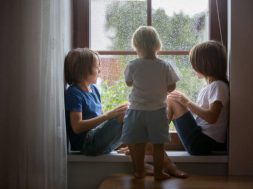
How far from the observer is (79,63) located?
84.8 inches

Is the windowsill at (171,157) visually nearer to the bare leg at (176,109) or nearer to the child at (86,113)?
the child at (86,113)

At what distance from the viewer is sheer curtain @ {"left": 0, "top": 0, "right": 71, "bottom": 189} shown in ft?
6.28

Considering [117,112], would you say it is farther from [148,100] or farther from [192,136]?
[192,136]

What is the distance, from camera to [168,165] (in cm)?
206

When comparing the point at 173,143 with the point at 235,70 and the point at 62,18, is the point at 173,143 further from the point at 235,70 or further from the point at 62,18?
the point at 62,18

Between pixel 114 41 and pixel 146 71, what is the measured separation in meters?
0.39

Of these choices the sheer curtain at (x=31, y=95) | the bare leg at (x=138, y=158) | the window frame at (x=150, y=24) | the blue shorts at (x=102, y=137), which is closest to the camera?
the sheer curtain at (x=31, y=95)

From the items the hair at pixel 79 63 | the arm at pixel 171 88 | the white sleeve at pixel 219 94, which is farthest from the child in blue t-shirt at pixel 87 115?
the white sleeve at pixel 219 94

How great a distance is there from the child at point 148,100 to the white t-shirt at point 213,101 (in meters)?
0.21

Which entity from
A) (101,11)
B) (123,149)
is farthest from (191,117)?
(101,11)

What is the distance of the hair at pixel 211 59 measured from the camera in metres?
2.13

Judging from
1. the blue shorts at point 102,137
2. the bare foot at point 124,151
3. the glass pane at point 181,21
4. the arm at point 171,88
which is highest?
the glass pane at point 181,21

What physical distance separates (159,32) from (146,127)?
54 centimetres

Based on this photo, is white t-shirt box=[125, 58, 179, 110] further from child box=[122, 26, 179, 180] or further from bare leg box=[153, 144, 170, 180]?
bare leg box=[153, 144, 170, 180]
